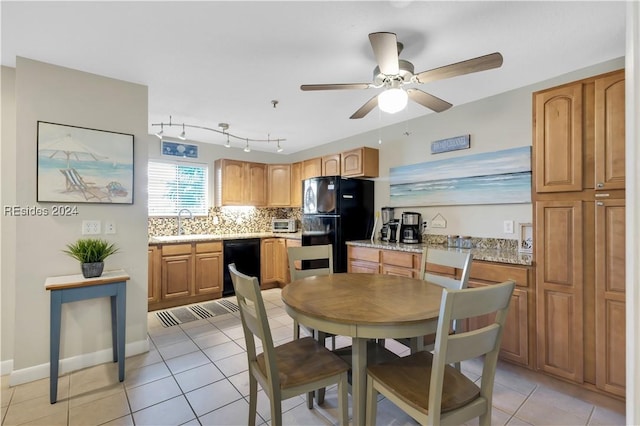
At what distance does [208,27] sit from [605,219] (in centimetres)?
291

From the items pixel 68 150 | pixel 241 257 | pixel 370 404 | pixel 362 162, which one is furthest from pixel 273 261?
pixel 370 404

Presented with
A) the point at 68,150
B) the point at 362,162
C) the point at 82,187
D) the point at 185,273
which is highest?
the point at 362,162

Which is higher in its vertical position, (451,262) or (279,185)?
(279,185)

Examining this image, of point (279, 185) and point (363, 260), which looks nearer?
point (363, 260)

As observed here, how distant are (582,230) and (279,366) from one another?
88.1 inches

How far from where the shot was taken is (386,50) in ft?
5.35

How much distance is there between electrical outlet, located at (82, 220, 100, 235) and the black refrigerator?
2.53m

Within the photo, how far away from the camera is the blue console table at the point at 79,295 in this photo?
2.03 metres

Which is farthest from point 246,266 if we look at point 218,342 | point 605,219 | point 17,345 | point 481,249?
point 605,219

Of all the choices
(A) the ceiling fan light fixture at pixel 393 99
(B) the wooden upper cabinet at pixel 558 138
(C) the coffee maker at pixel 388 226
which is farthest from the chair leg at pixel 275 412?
(C) the coffee maker at pixel 388 226

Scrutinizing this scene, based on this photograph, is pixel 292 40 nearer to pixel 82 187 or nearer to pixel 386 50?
pixel 386 50

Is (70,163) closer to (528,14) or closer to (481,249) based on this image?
(528,14)

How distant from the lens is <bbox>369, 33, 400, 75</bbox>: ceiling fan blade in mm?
1518

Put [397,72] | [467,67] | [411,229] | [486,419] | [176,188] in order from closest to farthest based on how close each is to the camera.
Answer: [486,419] → [467,67] → [397,72] → [411,229] → [176,188]
